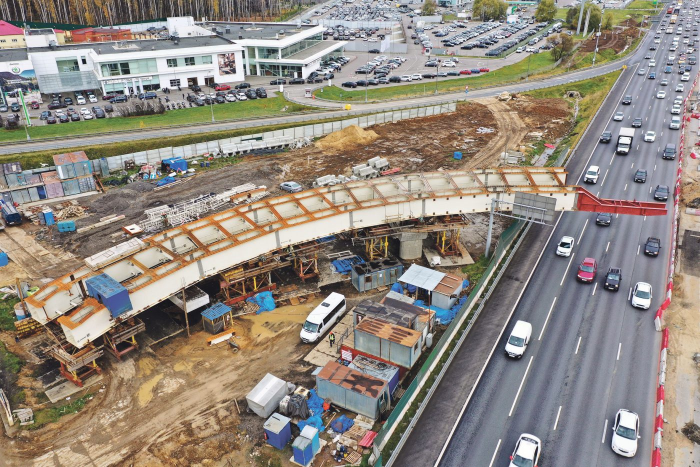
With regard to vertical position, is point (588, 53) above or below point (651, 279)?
above

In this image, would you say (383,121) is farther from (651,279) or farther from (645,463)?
(645,463)

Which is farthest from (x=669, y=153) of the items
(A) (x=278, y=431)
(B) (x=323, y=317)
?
(A) (x=278, y=431)

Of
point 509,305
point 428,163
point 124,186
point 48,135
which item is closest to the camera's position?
point 509,305

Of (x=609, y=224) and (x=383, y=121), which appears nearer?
(x=609, y=224)

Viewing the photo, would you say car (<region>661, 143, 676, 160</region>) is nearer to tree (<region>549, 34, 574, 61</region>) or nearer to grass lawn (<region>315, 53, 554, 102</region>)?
grass lawn (<region>315, 53, 554, 102</region>)

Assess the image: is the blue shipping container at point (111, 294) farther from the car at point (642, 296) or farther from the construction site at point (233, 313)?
the car at point (642, 296)

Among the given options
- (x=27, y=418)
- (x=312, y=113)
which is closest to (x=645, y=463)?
(x=27, y=418)

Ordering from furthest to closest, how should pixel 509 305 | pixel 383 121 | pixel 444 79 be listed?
1. pixel 444 79
2. pixel 383 121
3. pixel 509 305
